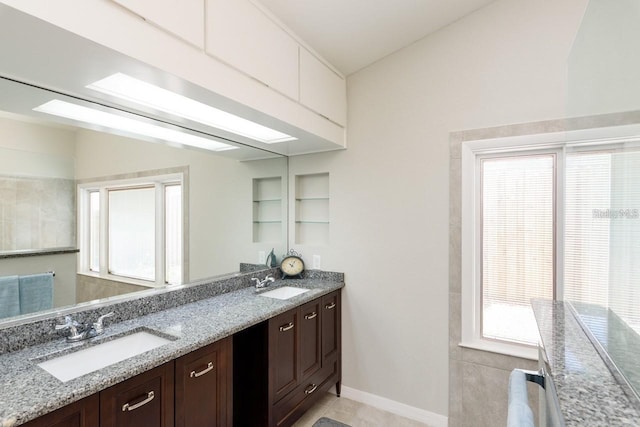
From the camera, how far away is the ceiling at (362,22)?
6.08 feet

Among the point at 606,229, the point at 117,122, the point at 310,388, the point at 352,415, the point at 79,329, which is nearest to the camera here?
the point at 606,229

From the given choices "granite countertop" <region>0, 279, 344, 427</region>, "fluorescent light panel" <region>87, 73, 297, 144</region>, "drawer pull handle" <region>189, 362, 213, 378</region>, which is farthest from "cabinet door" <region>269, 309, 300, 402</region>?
"fluorescent light panel" <region>87, 73, 297, 144</region>

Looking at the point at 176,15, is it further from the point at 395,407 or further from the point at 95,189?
the point at 395,407

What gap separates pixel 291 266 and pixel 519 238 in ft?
5.92

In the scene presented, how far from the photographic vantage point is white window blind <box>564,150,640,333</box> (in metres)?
0.81

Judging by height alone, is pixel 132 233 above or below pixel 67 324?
above

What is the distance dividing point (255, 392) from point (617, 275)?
190 cm

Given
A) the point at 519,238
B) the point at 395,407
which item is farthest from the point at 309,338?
the point at 519,238

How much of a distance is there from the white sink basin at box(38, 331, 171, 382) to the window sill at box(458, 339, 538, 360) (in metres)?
1.96

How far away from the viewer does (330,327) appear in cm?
259

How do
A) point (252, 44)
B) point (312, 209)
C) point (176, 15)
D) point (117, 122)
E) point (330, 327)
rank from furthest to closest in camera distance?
point (312, 209)
point (330, 327)
point (117, 122)
point (252, 44)
point (176, 15)

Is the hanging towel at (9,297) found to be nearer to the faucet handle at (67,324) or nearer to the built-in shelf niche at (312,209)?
the faucet handle at (67,324)

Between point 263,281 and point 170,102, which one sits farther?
point 263,281

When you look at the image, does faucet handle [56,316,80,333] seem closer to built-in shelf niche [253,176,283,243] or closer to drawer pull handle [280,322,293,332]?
drawer pull handle [280,322,293,332]
